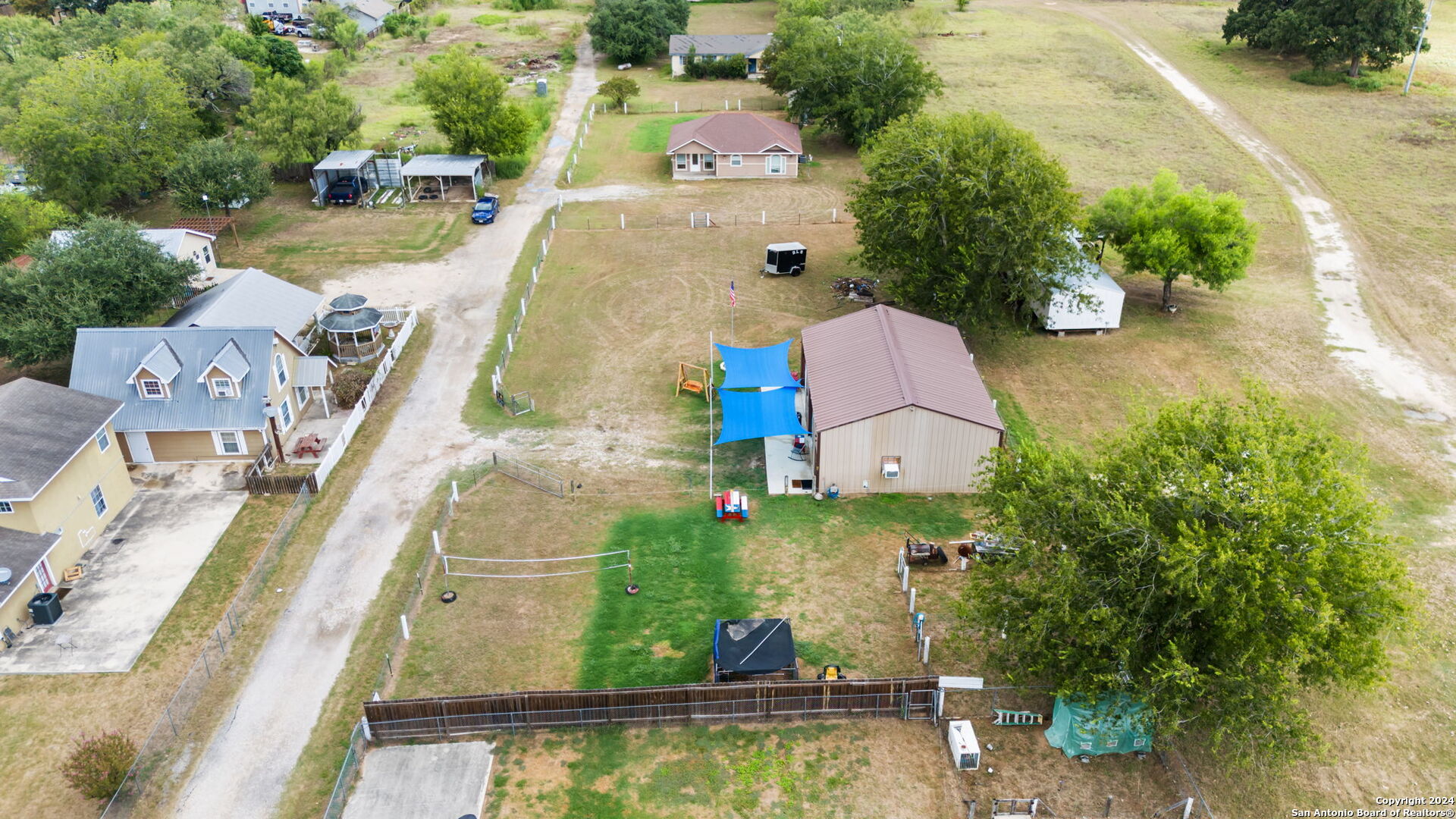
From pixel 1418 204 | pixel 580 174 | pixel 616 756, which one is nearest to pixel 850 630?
pixel 616 756

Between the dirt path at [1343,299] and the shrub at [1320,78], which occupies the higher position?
the shrub at [1320,78]

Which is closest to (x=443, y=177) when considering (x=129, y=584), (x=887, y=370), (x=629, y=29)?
(x=629, y=29)

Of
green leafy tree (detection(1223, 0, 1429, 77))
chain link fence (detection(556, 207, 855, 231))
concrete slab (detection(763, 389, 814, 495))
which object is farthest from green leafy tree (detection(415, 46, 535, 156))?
green leafy tree (detection(1223, 0, 1429, 77))

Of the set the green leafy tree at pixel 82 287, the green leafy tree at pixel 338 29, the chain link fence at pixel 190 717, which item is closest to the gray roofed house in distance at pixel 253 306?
the green leafy tree at pixel 82 287

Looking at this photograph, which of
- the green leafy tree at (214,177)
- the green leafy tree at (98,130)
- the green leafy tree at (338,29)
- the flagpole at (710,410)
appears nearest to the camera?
the flagpole at (710,410)

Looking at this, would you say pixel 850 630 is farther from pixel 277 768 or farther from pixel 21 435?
pixel 21 435

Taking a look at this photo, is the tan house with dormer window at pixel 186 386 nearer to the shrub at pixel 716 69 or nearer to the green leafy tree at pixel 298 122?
the green leafy tree at pixel 298 122
